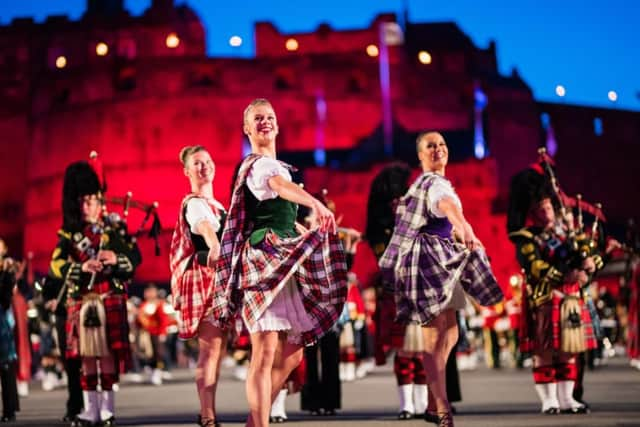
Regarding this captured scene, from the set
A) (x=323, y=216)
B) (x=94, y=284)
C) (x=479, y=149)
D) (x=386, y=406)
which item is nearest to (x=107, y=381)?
(x=94, y=284)

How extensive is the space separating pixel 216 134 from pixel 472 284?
50834 mm

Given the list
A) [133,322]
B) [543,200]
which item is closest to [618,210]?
[133,322]

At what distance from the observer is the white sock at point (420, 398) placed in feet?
34.2

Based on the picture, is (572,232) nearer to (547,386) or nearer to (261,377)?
(547,386)

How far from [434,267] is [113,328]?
3340 millimetres

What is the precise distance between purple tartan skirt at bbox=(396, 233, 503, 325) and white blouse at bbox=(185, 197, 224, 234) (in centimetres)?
143

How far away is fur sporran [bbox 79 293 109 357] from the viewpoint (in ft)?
33.7

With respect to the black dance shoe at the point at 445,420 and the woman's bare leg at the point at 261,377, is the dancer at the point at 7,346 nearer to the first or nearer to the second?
the black dance shoe at the point at 445,420

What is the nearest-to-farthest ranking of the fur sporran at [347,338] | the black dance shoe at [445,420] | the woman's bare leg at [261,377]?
the woman's bare leg at [261,377]
the black dance shoe at [445,420]
the fur sporran at [347,338]

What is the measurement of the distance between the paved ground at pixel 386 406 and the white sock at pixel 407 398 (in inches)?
7.4

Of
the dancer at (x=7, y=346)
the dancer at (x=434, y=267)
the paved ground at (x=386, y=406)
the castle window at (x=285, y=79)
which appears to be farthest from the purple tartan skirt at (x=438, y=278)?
the castle window at (x=285, y=79)

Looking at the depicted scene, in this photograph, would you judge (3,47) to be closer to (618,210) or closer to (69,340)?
(618,210)

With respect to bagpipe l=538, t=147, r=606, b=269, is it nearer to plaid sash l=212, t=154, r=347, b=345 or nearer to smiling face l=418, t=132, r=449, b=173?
smiling face l=418, t=132, r=449, b=173

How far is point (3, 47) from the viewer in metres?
70.9
